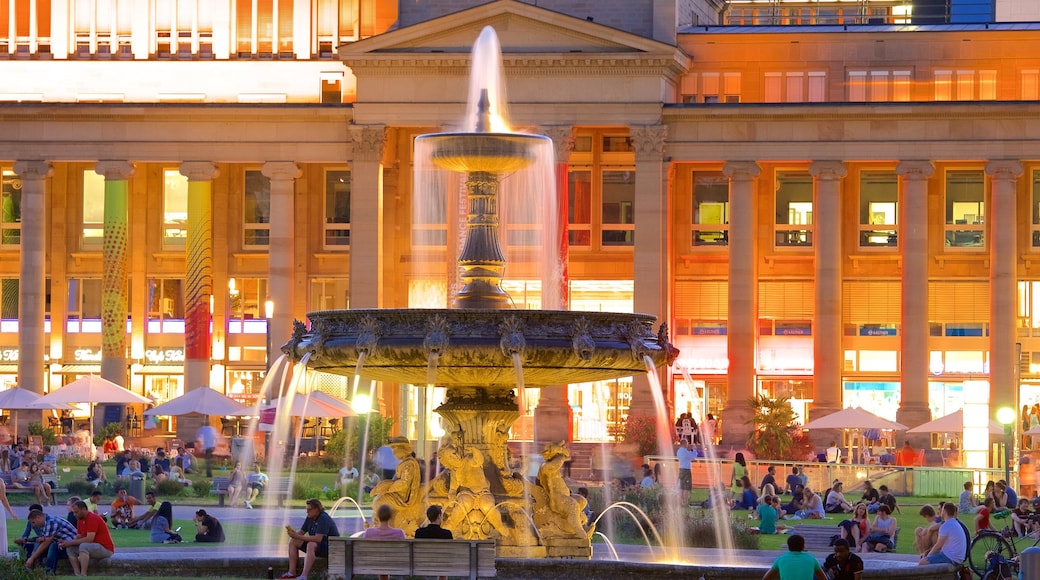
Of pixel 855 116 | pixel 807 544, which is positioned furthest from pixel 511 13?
pixel 807 544

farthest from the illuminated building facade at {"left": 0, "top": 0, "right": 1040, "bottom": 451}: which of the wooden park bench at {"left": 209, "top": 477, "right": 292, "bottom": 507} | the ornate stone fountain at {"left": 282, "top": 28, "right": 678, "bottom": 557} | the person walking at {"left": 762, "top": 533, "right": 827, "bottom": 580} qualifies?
the person walking at {"left": 762, "top": 533, "right": 827, "bottom": 580}

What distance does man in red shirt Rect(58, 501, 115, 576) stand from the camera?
81.6ft

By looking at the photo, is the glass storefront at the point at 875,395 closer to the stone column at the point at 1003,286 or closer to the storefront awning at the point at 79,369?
the stone column at the point at 1003,286

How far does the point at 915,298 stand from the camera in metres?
68.8

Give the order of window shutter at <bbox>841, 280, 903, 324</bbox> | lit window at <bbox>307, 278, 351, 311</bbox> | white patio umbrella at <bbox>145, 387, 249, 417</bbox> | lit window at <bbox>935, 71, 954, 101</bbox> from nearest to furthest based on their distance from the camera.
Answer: white patio umbrella at <bbox>145, 387, 249, 417</bbox> → lit window at <bbox>935, 71, 954, 101</bbox> → window shutter at <bbox>841, 280, 903, 324</bbox> → lit window at <bbox>307, 278, 351, 311</bbox>

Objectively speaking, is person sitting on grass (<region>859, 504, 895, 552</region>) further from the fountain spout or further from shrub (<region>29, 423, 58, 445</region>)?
shrub (<region>29, 423, 58, 445</region>)

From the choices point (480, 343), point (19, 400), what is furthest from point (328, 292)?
point (480, 343)

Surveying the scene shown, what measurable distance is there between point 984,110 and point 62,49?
3394cm

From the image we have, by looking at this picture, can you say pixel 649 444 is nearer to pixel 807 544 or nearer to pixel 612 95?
pixel 612 95

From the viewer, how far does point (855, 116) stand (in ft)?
227

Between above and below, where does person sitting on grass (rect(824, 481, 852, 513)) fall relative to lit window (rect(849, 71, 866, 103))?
below

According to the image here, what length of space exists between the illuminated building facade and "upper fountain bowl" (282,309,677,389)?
4220 centimetres

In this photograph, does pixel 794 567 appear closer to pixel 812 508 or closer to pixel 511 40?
pixel 812 508

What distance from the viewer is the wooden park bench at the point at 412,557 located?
2191cm
